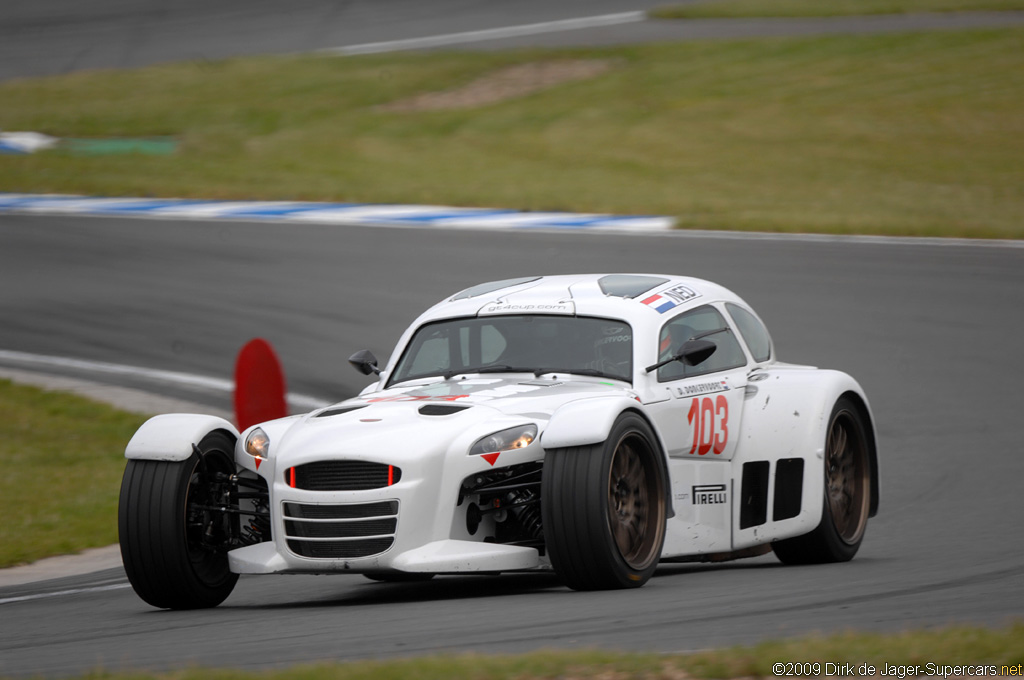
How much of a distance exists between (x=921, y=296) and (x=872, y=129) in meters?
13.6

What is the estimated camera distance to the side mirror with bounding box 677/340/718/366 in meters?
7.48

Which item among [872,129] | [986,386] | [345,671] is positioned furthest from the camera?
[872,129]

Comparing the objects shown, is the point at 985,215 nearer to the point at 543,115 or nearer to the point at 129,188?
the point at 543,115

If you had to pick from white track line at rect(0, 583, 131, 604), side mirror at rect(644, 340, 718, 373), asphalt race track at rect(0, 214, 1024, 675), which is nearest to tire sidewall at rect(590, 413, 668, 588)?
asphalt race track at rect(0, 214, 1024, 675)

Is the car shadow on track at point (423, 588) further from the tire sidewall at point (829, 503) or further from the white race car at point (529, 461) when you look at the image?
the tire sidewall at point (829, 503)

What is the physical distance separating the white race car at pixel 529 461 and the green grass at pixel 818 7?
32940 mm

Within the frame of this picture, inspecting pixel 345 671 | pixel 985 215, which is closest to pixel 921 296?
pixel 985 215

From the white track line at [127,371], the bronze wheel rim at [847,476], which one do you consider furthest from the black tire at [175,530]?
the white track line at [127,371]

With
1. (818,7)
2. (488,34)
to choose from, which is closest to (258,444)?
(488,34)

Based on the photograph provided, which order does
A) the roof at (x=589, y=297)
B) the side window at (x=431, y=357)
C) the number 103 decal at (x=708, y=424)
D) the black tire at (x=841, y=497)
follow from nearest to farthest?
1. the number 103 decal at (x=708, y=424)
2. the roof at (x=589, y=297)
3. the side window at (x=431, y=357)
4. the black tire at (x=841, y=497)

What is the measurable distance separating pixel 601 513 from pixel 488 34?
34.1 meters

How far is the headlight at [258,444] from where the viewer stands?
6977 mm

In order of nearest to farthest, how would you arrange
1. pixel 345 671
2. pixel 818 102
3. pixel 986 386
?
pixel 345 671
pixel 986 386
pixel 818 102

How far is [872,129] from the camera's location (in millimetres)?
29438
